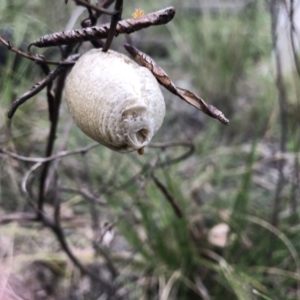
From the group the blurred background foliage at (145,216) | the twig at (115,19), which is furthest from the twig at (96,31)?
the blurred background foliage at (145,216)

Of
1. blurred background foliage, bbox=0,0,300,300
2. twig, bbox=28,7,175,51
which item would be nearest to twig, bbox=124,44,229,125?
twig, bbox=28,7,175,51

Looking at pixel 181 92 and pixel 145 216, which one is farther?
pixel 145 216

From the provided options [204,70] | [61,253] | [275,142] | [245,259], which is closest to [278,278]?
[245,259]

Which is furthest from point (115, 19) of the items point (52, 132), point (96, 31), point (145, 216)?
point (145, 216)

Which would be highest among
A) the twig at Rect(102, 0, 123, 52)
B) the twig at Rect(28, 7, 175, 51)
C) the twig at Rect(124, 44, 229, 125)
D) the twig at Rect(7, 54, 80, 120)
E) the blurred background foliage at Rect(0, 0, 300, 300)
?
the twig at Rect(102, 0, 123, 52)

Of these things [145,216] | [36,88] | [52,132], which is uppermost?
[36,88]

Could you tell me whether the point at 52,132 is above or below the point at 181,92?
below

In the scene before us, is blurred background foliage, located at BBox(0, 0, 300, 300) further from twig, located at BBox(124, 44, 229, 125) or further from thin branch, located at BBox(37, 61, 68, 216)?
twig, located at BBox(124, 44, 229, 125)

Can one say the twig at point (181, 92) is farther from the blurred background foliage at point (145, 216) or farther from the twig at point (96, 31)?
the blurred background foliage at point (145, 216)

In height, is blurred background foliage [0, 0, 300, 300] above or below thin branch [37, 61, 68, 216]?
below

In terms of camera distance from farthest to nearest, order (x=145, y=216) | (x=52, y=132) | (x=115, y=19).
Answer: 1. (x=145, y=216)
2. (x=52, y=132)
3. (x=115, y=19)

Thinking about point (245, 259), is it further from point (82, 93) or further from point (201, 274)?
point (82, 93)

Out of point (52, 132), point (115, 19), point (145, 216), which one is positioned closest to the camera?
point (115, 19)

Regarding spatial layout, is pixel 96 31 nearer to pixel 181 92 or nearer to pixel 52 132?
pixel 181 92
